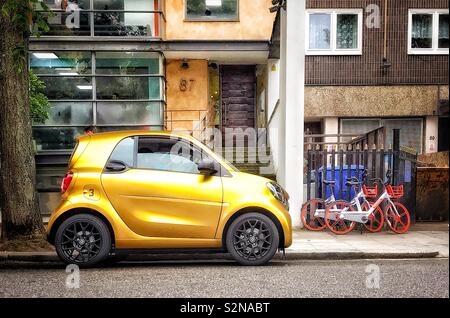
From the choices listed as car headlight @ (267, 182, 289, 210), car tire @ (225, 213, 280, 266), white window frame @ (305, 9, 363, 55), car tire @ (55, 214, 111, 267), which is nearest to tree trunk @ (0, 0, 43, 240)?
car tire @ (55, 214, 111, 267)

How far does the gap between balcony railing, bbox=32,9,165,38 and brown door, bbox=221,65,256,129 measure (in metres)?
4.60

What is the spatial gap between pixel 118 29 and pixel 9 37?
844cm

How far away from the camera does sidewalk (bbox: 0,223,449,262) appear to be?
7668 mm

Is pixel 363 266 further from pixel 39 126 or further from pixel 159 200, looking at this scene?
pixel 39 126

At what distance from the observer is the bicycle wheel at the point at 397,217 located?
10.2m

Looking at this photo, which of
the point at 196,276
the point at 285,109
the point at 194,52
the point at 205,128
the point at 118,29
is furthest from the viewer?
the point at 205,128

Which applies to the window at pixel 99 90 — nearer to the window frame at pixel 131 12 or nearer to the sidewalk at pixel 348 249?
the window frame at pixel 131 12

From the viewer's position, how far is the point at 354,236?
32.4 ft

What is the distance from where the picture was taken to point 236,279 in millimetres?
5953

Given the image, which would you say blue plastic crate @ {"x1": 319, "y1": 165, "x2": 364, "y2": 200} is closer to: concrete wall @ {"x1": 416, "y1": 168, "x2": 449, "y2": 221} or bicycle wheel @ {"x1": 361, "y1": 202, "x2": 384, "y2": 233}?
bicycle wheel @ {"x1": 361, "y1": 202, "x2": 384, "y2": 233}

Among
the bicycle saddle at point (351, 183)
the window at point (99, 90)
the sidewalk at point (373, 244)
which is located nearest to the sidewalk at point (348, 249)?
the sidewalk at point (373, 244)

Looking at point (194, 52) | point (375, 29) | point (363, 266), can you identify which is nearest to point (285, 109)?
point (363, 266)

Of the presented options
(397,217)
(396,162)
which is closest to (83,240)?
(397,217)

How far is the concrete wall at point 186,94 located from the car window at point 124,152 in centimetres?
1175
